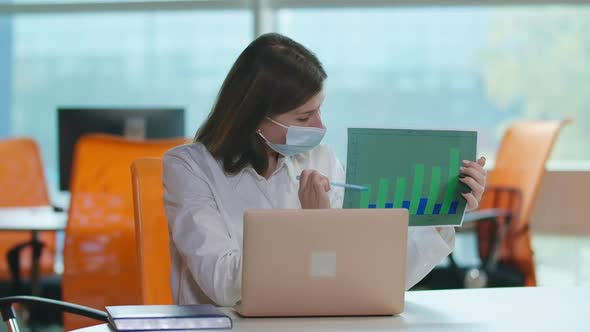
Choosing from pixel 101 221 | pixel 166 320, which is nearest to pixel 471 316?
pixel 166 320

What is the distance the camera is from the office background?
564 centimetres

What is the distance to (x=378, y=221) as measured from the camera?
165cm

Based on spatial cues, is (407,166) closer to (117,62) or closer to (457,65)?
(457,65)

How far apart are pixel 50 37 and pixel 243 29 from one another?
122 cm

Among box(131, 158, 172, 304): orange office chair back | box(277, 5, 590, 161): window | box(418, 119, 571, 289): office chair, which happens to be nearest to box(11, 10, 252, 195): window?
box(277, 5, 590, 161): window

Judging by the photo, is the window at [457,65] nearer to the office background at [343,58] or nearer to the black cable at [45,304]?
the office background at [343,58]

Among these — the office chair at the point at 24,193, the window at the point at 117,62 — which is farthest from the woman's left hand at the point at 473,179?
the window at the point at 117,62

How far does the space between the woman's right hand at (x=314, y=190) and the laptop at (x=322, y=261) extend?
0.30 m

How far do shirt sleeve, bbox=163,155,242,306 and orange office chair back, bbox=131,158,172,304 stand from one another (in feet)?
0.12

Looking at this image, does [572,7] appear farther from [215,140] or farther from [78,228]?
[215,140]

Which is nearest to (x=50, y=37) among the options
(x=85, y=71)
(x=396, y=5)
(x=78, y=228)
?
(x=85, y=71)

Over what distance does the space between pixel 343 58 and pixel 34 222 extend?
8.54 feet

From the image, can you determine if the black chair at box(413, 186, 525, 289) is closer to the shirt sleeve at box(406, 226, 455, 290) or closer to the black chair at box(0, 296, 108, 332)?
the shirt sleeve at box(406, 226, 455, 290)

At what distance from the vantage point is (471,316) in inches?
69.2
